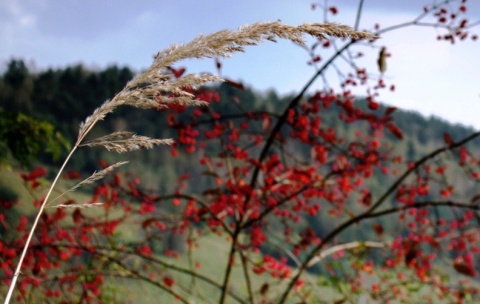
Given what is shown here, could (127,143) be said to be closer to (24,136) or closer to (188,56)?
(188,56)

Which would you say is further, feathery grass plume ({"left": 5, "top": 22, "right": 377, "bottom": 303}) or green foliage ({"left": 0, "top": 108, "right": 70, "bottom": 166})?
green foliage ({"left": 0, "top": 108, "right": 70, "bottom": 166})

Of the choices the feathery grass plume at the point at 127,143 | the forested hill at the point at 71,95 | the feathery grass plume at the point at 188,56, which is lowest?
the feathery grass plume at the point at 127,143

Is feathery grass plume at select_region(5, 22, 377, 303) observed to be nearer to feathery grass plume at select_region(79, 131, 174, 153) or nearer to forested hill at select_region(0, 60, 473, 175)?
feathery grass plume at select_region(79, 131, 174, 153)

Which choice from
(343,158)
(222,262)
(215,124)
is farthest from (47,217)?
(222,262)

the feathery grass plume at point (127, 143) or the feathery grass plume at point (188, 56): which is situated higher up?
the feathery grass plume at point (188, 56)

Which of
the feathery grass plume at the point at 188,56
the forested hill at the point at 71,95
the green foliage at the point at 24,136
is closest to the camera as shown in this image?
Answer: the feathery grass plume at the point at 188,56

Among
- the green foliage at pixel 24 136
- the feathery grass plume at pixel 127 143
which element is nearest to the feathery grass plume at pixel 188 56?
the feathery grass plume at pixel 127 143

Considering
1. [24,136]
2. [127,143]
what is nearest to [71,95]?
[24,136]

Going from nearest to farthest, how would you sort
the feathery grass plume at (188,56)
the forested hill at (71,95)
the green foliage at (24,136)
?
the feathery grass plume at (188,56)
the green foliage at (24,136)
the forested hill at (71,95)

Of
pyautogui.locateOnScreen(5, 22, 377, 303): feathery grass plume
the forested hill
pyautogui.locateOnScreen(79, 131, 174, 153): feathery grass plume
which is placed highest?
the forested hill

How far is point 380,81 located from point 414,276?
1697mm

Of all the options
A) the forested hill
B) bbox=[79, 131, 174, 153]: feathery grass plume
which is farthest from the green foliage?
the forested hill

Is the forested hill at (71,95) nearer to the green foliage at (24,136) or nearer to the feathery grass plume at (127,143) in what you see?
the green foliage at (24,136)

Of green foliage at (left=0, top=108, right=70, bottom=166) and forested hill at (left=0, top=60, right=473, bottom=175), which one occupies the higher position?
forested hill at (left=0, top=60, right=473, bottom=175)
